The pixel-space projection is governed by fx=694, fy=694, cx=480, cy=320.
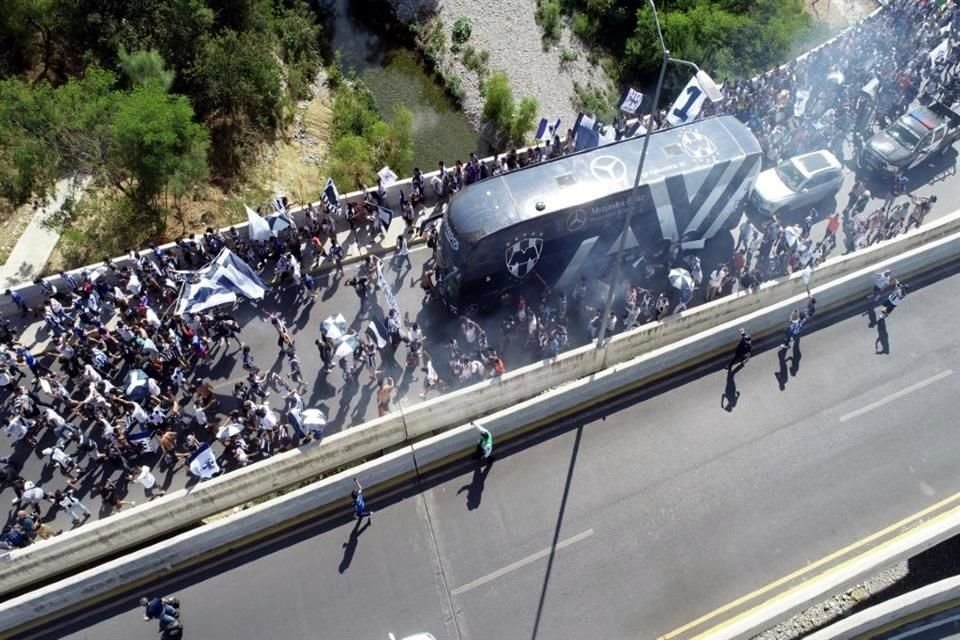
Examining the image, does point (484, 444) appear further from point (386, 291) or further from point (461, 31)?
point (461, 31)

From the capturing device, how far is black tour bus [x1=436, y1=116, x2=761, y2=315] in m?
18.6

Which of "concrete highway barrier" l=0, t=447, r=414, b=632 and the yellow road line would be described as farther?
the yellow road line

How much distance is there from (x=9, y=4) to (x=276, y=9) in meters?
12.7

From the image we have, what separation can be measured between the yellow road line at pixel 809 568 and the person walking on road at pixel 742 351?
527cm

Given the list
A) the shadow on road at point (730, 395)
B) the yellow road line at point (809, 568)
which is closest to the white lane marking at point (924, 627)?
the yellow road line at point (809, 568)

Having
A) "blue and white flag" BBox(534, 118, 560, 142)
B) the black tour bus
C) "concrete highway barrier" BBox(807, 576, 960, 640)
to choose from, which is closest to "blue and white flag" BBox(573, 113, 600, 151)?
"blue and white flag" BBox(534, 118, 560, 142)

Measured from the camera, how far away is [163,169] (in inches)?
922

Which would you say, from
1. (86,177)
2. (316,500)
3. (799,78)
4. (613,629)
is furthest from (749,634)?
(86,177)

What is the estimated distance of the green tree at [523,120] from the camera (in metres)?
32.6

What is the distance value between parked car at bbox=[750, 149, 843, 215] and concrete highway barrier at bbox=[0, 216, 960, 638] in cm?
344

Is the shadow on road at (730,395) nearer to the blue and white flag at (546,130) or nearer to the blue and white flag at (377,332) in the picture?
the blue and white flag at (377,332)

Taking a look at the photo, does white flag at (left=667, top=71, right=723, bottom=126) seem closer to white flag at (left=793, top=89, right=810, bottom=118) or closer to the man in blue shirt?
white flag at (left=793, top=89, right=810, bottom=118)

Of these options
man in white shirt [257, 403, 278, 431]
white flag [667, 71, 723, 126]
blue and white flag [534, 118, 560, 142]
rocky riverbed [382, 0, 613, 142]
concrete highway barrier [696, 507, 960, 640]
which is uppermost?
rocky riverbed [382, 0, 613, 142]

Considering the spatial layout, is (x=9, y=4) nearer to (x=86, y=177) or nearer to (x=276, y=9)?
(x=86, y=177)
